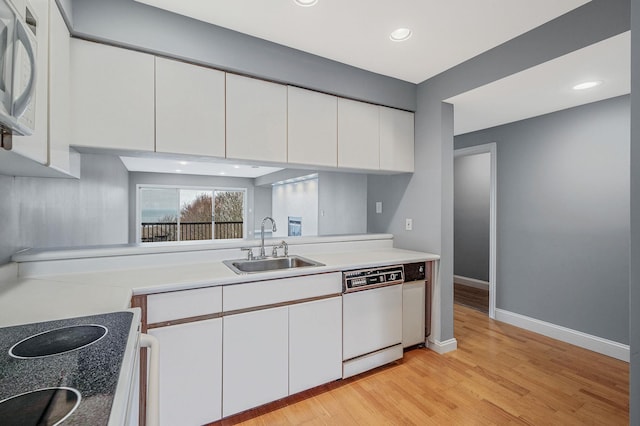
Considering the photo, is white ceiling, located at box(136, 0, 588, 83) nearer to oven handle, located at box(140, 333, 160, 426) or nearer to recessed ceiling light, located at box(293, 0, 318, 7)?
recessed ceiling light, located at box(293, 0, 318, 7)

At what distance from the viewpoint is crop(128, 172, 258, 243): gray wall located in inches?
279

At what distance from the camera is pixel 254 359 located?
1.76 meters

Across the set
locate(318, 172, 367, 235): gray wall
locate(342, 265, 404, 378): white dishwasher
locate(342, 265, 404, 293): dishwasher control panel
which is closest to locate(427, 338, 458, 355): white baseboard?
locate(342, 265, 404, 378): white dishwasher

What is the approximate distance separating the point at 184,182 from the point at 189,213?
0.85 metres

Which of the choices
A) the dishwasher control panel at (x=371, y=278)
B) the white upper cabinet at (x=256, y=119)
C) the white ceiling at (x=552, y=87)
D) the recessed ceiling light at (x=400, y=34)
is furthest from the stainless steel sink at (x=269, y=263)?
the white ceiling at (x=552, y=87)

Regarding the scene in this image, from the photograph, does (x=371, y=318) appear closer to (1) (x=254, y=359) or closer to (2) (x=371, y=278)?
(2) (x=371, y=278)

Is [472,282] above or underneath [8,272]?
underneath

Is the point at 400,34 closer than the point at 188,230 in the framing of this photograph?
Yes

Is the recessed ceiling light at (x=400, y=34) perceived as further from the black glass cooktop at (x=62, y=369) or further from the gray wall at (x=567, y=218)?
the black glass cooktop at (x=62, y=369)

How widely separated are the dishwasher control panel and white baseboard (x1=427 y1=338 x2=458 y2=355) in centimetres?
75

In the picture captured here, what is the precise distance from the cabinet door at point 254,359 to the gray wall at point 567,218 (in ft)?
9.08

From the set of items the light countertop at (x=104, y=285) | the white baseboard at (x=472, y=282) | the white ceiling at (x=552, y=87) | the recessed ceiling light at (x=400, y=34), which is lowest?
the white baseboard at (x=472, y=282)

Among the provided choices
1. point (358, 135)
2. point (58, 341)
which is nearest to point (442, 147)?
point (358, 135)

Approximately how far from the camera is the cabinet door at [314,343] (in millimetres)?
1890
